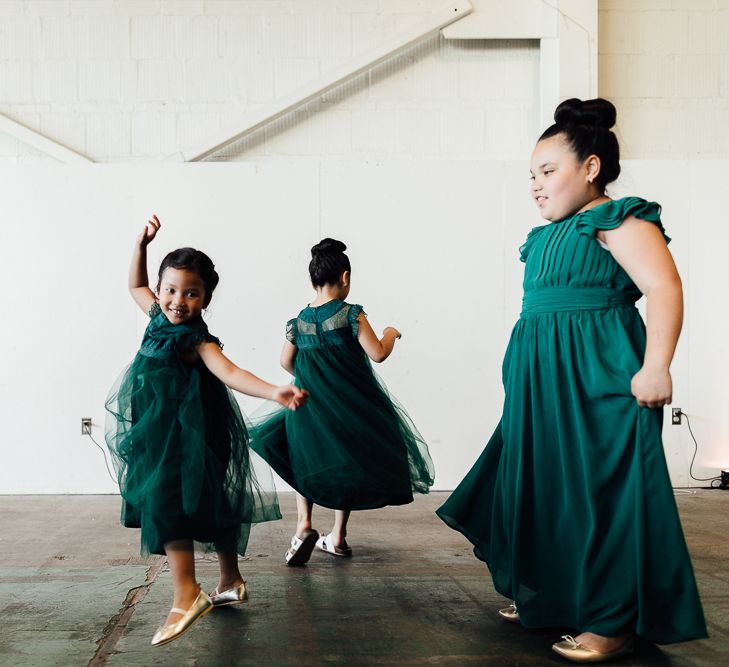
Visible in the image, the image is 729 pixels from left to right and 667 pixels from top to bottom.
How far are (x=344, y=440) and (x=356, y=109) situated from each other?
109 inches

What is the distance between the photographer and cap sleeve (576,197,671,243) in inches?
74.7

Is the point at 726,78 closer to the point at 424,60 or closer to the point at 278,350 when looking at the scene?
→ the point at 424,60

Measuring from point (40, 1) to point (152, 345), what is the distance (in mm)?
3685

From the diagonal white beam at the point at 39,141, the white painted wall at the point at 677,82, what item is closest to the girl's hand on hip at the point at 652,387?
the white painted wall at the point at 677,82

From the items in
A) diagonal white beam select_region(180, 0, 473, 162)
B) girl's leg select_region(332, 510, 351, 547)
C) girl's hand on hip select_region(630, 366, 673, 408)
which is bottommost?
girl's leg select_region(332, 510, 351, 547)

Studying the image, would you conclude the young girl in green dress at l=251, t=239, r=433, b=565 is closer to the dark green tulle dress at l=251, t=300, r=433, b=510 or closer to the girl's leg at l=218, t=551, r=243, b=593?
the dark green tulle dress at l=251, t=300, r=433, b=510

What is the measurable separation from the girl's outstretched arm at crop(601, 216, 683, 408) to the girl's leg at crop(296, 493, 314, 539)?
1.52 m

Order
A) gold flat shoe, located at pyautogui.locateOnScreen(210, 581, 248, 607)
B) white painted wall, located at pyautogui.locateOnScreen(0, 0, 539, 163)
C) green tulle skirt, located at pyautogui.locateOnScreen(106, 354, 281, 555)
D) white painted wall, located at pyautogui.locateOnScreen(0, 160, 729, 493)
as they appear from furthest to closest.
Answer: white painted wall, located at pyautogui.locateOnScreen(0, 0, 539, 163) → white painted wall, located at pyautogui.locateOnScreen(0, 160, 729, 493) → gold flat shoe, located at pyautogui.locateOnScreen(210, 581, 248, 607) → green tulle skirt, located at pyautogui.locateOnScreen(106, 354, 281, 555)

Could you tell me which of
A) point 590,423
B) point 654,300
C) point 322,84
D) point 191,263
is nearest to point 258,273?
point 322,84

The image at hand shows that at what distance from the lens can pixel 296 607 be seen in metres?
2.36

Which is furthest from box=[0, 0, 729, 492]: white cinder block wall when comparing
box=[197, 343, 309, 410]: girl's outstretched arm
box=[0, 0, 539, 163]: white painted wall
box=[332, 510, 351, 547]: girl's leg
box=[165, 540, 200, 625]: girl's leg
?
box=[165, 540, 200, 625]: girl's leg

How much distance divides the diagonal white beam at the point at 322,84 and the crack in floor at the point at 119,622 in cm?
283

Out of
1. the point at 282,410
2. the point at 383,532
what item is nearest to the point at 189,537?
the point at 282,410

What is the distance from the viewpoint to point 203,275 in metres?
2.31
